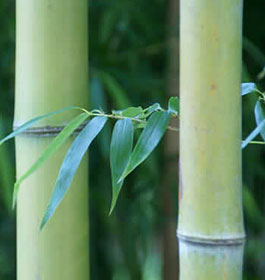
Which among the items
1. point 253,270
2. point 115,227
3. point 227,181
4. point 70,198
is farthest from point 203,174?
point 253,270

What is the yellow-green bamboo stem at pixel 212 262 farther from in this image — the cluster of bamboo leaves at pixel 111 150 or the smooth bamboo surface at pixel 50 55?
the smooth bamboo surface at pixel 50 55

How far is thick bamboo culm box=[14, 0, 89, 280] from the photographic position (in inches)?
25.7

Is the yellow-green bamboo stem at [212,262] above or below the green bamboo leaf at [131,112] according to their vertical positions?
below

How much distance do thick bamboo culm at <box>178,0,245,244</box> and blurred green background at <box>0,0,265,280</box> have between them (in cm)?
65

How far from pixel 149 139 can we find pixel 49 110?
173mm

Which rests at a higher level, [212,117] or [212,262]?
[212,117]

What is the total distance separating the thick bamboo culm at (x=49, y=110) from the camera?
652 millimetres

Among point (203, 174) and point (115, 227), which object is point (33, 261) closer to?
point (203, 174)

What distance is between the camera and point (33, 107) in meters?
0.66

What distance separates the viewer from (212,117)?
441mm

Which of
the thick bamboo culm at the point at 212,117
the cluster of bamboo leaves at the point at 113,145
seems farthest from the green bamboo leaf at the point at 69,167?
the thick bamboo culm at the point at 212,117

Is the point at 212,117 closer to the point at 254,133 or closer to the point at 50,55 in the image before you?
the point at 254,133

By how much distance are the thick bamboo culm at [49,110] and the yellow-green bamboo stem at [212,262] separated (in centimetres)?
25

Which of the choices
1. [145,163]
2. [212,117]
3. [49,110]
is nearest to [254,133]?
[212,117]
